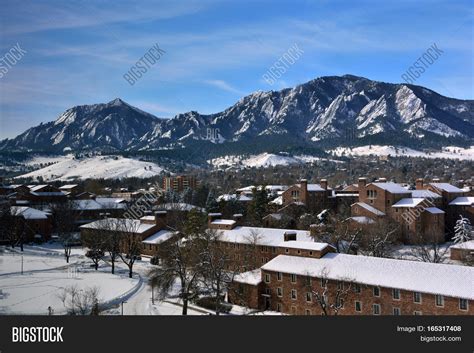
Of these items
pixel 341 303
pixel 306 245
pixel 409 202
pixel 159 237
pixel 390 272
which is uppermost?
pixel 409 202

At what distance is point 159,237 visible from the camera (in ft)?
190

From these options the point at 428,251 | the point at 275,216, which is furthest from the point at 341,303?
the point at 275,216

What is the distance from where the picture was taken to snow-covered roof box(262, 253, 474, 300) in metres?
27.9

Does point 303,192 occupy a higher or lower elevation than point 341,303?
higher

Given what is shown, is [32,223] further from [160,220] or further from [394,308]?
[394,308]

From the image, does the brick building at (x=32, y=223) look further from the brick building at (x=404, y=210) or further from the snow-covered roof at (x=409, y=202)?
the snow-covered roof at (x=409, y=202)

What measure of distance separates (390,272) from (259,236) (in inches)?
733

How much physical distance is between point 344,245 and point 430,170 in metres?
147

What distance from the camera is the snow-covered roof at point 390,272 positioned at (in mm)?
27891

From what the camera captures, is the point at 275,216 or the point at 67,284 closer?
the point at 67,284

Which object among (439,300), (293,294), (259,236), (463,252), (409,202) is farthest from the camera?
(409,202)

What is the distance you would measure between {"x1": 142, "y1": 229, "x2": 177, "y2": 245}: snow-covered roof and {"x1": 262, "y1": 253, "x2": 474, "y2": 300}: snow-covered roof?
2240 centimetres

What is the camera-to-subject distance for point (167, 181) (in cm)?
15062

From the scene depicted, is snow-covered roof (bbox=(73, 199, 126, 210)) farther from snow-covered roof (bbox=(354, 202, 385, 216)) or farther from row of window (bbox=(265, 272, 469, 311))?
row of window (bbox=(265, 272, 469, 311))
